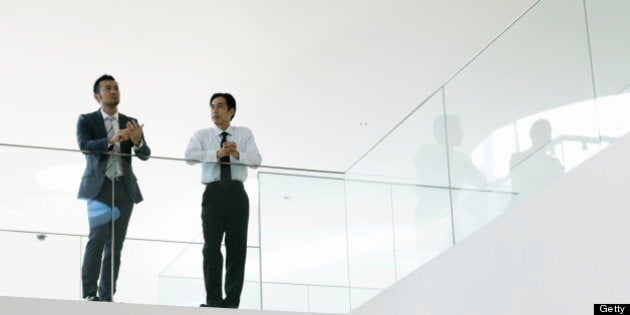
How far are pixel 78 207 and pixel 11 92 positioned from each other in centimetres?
429

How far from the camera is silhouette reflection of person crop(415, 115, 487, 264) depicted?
19.1 feet

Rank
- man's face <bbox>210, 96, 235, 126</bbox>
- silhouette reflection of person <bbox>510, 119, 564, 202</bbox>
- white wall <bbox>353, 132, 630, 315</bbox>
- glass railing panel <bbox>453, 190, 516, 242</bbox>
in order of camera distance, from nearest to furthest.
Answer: white wall <bbox>353, 132, 630, 315</bbox> < silhouette reflection of person <bbox>510, 119, 564, 202</bbox> < glass railing panel <bbox>453, 190, 516, 242</bbox> < man's face <bbox>210, 96, 235, 126</bbox>

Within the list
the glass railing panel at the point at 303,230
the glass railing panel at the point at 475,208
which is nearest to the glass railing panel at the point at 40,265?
the glass railing panel at the point at 303,230

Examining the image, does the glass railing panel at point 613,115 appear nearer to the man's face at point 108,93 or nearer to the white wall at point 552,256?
the white wall at point 552,256

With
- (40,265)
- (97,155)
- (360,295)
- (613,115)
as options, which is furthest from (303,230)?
(613,115)

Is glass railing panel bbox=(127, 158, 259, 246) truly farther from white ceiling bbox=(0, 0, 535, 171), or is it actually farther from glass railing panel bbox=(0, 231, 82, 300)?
white ceiling bbox=(0, 0, 535, 171)

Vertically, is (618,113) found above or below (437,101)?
below

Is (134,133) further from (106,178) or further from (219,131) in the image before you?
(219,131)

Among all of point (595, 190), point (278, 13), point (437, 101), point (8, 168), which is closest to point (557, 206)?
point (595, 190)

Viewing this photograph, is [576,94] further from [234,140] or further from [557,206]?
[234,140]

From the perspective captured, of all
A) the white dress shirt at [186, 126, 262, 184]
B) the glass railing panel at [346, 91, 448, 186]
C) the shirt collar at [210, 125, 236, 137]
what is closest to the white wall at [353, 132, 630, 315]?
the glass railing panel at [346, 91, 448, 186]

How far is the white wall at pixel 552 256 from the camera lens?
436cm

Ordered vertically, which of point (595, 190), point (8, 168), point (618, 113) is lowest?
point (595, 190)

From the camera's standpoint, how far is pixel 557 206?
482 centimetres
